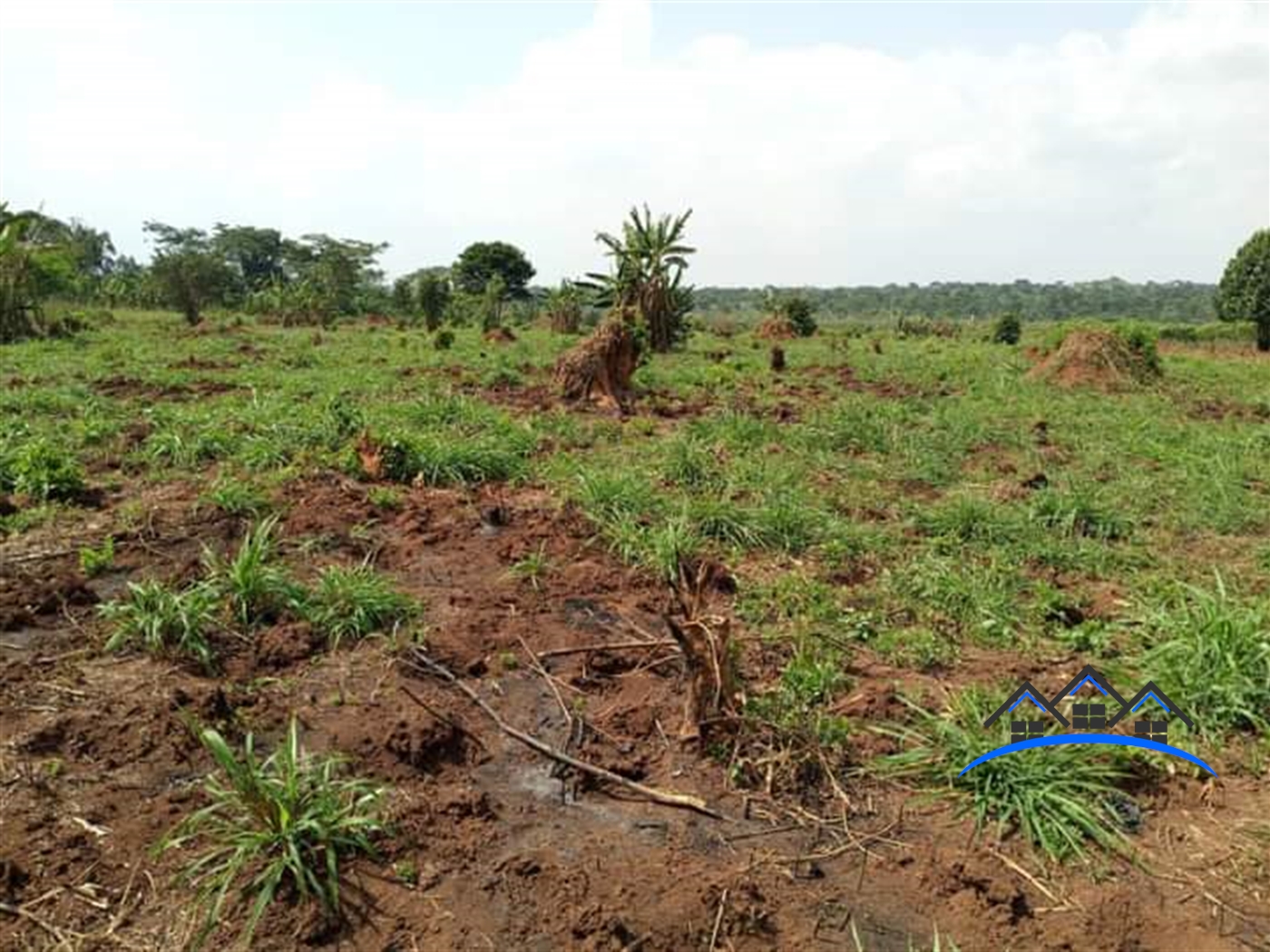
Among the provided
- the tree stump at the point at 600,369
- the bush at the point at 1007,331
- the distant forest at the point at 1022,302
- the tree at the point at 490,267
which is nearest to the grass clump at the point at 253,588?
the tree stump at the point at 600,369

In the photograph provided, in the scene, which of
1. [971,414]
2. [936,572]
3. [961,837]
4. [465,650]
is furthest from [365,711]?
[971,414]

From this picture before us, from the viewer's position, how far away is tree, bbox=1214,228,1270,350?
2330 centimetres

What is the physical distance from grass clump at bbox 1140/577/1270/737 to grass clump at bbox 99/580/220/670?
13.1 ft

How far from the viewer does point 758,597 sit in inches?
187

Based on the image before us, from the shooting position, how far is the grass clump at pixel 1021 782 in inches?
110

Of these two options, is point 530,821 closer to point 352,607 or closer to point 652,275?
point 352,607

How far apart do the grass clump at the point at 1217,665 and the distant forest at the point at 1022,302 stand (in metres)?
55.6

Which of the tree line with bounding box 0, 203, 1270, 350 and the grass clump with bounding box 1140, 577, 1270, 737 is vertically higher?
the tree line with bounding box 0, 203, 1270, 350

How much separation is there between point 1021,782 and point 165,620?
3.43 m

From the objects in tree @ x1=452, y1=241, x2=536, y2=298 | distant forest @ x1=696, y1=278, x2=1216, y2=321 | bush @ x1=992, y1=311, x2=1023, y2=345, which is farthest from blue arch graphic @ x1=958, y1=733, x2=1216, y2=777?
distant forest @ x1=696, y1=278, x2=1216, y2=321

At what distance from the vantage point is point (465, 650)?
13.2ft

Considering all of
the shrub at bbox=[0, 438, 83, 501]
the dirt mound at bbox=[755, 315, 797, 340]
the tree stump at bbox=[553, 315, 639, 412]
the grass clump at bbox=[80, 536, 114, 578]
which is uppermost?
the dirt mound at bbox=[755, 315, 797, 340]

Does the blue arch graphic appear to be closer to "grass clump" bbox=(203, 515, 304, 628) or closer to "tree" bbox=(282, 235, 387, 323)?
"grass clump" bbox=(203, 515, 304, 628)

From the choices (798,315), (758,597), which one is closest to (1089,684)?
(758,597)
